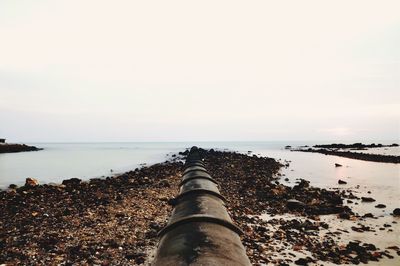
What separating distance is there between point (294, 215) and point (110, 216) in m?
7.00

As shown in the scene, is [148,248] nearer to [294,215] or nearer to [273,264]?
[273,264]

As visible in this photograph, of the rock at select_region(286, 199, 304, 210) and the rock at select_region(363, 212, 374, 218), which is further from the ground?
the rock at select_region(286, 199, 304, 210)

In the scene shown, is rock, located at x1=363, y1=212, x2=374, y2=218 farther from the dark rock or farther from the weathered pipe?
the weathered pipe

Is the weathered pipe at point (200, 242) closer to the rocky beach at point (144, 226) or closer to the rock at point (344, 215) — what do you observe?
the rocky beach at point (144, 226)

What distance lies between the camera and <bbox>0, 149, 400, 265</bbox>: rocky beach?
23.3 feet

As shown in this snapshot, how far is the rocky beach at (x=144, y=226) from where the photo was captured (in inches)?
279

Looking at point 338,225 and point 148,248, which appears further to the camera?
point 338,225

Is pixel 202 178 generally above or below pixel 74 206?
above

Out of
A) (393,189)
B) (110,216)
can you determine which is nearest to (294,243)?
(110,216)

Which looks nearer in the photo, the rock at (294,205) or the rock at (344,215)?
the rock at (344,215)

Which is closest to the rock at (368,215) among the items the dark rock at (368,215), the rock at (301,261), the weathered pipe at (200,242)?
the dark rock at (368,215)

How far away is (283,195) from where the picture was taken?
14.7m

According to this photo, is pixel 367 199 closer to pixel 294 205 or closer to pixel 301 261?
pixel 294 205

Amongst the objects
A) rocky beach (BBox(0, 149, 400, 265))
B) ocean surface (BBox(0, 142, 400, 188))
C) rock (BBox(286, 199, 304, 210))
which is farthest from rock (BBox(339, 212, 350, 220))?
ocean surface (BBox(0, 142, 400, 188))
